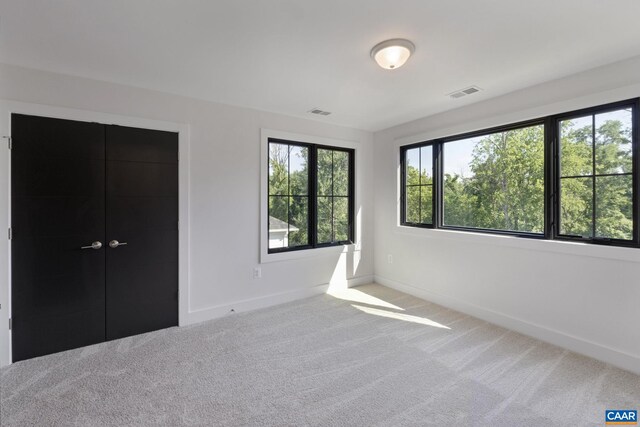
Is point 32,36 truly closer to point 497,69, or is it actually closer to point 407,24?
point 407,24

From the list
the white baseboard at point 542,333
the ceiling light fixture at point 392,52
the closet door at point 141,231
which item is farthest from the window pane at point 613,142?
the closet door at point 141,231

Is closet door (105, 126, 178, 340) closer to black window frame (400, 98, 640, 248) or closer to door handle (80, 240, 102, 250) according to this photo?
door handle (80, 240, 102, 250)

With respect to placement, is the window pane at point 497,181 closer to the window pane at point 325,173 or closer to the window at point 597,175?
the window at point 597,175

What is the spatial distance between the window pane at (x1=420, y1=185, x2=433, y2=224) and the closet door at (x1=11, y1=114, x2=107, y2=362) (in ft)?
12.5

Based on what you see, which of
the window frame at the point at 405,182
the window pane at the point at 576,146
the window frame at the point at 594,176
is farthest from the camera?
the window frame at the point at 405,182

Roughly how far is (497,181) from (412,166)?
4.05 ft

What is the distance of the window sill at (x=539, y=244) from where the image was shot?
249cm

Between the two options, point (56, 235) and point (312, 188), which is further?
point (312, 188)

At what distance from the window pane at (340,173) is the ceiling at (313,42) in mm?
1494

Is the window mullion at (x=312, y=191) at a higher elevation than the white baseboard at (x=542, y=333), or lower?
higher

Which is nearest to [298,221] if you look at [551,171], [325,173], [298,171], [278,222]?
[278,222]

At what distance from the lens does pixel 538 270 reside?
3.00 metres

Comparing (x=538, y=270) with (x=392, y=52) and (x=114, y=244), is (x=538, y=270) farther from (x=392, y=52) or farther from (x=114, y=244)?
(x=114, y=244)

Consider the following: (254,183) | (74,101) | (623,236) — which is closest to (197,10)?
(74,101)
